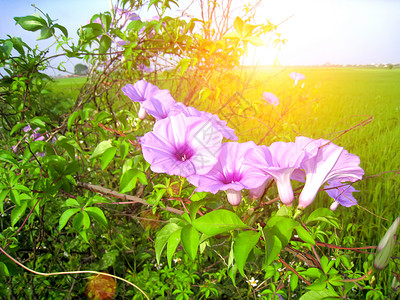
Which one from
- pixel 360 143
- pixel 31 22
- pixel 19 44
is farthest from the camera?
pixel 360 143

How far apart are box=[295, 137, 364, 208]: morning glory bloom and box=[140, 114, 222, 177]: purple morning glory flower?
212mm

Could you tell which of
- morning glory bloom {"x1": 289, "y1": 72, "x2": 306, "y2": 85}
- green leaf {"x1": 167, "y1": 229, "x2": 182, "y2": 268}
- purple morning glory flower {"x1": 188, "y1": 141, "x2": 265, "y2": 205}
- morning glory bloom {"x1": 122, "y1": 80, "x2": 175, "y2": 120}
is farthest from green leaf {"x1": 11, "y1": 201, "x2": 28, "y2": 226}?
morning glory bloom {"x1": 289, "y1": 72, "x2": 306, "y2": 85}

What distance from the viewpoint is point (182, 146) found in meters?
0.75

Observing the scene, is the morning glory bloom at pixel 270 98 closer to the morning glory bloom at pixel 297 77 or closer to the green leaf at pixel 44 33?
the morning glory bloom at pixel 297 77

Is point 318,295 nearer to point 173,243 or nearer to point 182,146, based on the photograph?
point 173,243

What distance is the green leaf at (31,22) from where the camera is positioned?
3.73ft

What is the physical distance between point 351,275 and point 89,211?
1084mm

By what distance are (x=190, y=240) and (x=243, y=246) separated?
13cm

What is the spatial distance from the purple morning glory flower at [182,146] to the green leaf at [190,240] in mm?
133

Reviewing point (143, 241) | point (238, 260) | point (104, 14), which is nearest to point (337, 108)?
point (143, 241)

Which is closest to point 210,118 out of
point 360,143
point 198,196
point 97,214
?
point 198,196

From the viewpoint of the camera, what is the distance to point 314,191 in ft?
2.20

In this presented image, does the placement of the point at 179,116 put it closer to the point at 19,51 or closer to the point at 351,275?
the point at 351,275

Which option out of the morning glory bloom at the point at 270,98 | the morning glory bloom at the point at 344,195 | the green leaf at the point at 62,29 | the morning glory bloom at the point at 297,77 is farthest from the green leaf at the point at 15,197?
the morning glory bloom at the point at 297,77
